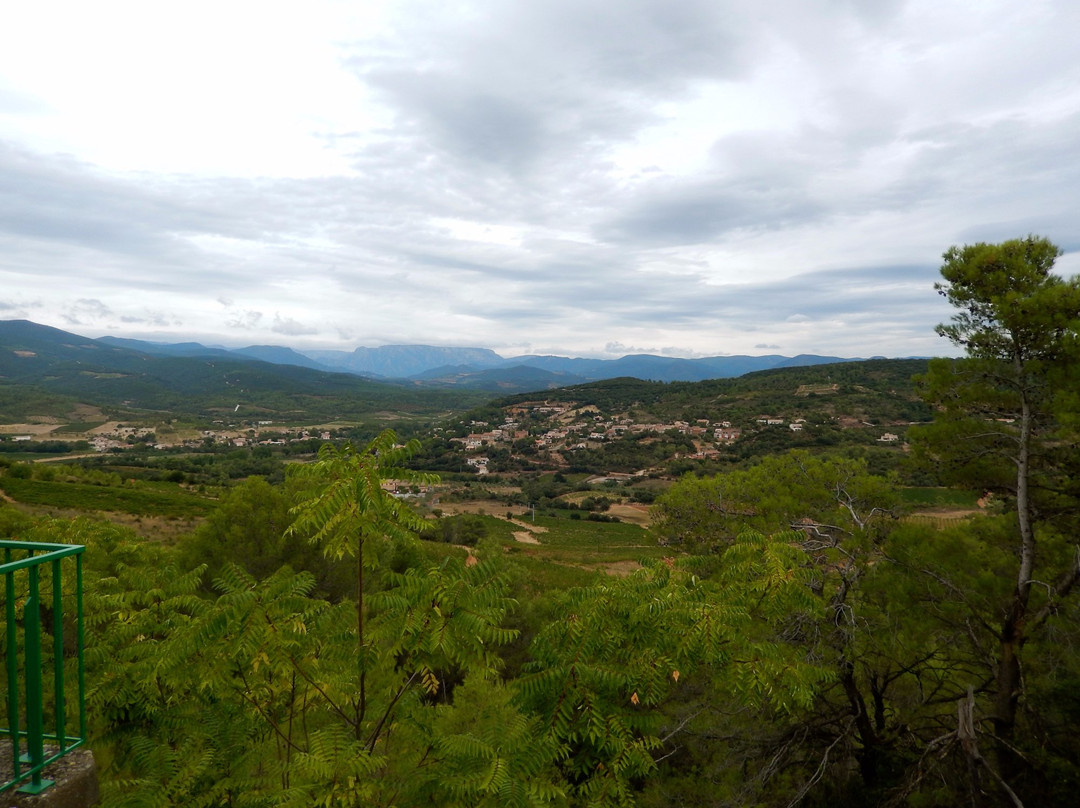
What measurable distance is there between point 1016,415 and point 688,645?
947cm

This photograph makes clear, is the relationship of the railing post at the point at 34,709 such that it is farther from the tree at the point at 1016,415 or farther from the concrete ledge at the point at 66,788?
the tree at the point at 1016,415

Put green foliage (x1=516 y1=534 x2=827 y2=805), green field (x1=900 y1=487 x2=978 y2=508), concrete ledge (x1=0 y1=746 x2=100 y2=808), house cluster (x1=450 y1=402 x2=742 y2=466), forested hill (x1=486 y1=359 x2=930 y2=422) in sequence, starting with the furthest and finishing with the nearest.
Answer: house cluster (x1=450 y1=402 x2=742 y2=466) → forested hill (x1=486 y1=359 x2=930 y2=422) → green field (x1=900 y1=487 x2=978 y2=508) → green foliage (x1=516 y1=534 x2=827 y2=805) → concrete ledge (x1=0 y1=746 x2=100 y2=808)

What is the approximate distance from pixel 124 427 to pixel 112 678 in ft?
592

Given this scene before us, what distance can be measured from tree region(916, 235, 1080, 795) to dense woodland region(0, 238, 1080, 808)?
0.15 ft

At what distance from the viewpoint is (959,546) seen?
429 inches

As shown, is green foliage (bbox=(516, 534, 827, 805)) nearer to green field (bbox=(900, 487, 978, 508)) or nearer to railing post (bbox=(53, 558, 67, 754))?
railing post (bbox=(53, 558, 67, 754))

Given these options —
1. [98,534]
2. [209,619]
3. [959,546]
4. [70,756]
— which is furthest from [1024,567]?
[98,534]

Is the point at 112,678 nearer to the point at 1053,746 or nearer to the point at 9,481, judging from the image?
the point at 1053,746

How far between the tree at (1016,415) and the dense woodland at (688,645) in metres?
0.05

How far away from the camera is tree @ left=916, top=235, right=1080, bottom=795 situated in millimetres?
8984

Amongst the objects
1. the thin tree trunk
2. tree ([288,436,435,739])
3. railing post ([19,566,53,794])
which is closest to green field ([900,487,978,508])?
the thin tree trunk

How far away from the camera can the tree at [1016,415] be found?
8984 millimetres

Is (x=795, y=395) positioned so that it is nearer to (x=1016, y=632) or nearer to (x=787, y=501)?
(x=787, y=501)

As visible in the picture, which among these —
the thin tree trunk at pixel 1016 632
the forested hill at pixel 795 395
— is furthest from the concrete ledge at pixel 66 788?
the forested hill at pixel 795 395
